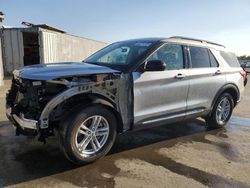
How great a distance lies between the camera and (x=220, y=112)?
6.97m

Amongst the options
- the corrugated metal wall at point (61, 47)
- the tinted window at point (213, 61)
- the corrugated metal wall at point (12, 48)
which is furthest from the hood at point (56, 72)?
the corrugated metal wall at point (12, 48)

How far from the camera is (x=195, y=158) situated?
16.5 feet

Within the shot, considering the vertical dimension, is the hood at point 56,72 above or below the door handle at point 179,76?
above

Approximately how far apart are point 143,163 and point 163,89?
4.35 ft

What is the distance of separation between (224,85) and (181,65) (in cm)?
147

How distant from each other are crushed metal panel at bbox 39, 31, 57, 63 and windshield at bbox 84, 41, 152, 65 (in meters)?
12.2

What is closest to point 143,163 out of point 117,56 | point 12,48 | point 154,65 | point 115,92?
point 115,92

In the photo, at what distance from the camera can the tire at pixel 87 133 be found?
427 centimetres

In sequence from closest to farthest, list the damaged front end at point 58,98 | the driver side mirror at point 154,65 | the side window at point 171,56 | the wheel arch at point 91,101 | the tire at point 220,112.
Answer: the damaged front end at point 58,98
the wheel arch at point 91,101
the driver side mirror at point 154,65
the side window at point 171,56
the tire at point 220,112

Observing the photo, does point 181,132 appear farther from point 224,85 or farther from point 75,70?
point 75,70

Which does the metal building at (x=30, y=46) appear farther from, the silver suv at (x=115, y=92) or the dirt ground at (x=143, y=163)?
the silver suv at (x=115, y=92)

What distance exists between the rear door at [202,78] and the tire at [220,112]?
0.33 meters

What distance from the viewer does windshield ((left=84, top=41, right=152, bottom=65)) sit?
5.33m

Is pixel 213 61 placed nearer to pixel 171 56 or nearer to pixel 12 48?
pixel 171 56
